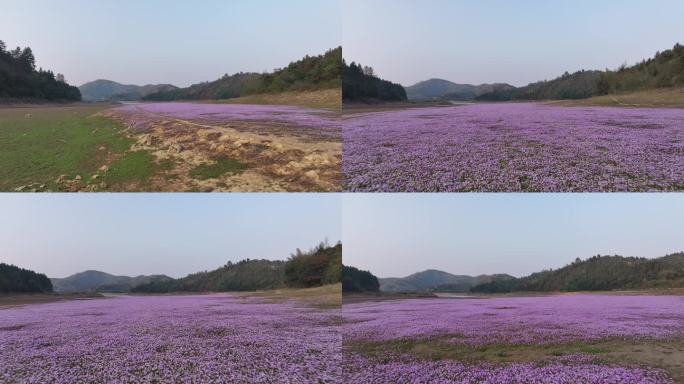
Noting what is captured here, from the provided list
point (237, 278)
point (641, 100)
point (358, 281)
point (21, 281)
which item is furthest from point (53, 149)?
point (641, 100)

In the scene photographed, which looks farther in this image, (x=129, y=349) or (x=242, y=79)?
(x=242, y=79)

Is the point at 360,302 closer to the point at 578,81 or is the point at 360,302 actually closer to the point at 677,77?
the point at 578,81

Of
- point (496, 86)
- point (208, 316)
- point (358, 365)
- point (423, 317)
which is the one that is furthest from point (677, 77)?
point (208, 316)

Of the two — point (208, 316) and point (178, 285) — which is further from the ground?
point (208, 316)

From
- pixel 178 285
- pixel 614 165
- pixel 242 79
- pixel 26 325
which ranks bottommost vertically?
pixel 178 285

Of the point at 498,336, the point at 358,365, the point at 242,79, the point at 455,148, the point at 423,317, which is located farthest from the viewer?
the point at 242,79

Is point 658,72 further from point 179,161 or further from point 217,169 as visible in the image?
point 179,161

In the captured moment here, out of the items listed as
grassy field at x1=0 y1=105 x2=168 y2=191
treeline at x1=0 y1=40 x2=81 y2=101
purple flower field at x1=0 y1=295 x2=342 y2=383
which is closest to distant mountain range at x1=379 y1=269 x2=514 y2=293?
purple flower field at x1=0 y1=295 x2=342 y2=383
